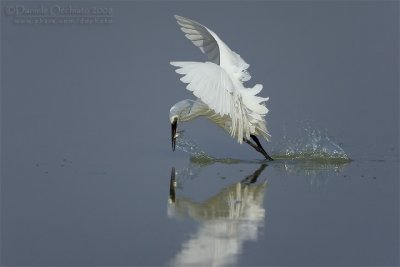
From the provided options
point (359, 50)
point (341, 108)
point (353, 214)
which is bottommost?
point (353, 214)

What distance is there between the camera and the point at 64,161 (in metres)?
10.7

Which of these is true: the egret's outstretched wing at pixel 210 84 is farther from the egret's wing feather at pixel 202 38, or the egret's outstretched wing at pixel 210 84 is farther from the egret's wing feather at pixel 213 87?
the egret's wing feather at pixel 202 38

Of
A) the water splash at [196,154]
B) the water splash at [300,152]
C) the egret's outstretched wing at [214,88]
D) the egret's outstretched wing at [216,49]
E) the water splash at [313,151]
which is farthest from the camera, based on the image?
the water splash at [313,151]

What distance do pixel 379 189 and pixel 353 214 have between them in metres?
1.30

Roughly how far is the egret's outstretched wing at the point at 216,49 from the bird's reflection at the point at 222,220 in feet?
4.98

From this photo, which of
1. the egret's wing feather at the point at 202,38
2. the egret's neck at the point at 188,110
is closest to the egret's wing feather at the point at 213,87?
the egret's neck at the point at 188,110

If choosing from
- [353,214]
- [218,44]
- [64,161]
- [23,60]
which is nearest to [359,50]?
[23,60]

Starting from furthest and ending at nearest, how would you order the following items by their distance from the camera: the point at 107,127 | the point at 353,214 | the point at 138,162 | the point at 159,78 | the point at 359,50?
the point at 359,50 → the point at 159,78 → the point at 107,127 → the point at 138,162 → the point at 353,214

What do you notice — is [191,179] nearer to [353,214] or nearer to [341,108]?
[353,214]

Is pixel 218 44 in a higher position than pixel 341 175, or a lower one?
higher

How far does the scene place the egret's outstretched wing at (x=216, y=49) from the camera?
10.7m

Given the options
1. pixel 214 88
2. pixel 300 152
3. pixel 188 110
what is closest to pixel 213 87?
pixel 214 88

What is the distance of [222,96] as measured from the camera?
9.80m

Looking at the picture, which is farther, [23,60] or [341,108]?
[23,60]
